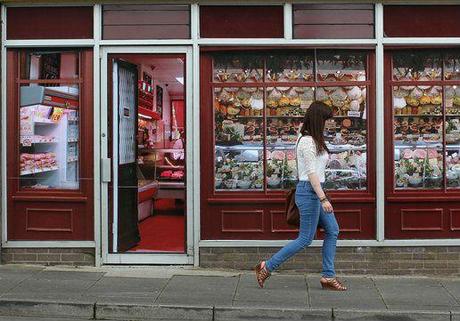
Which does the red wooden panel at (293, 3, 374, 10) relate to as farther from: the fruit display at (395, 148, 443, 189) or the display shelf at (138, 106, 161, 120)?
the display shelf at (138, 106, 161, 120)

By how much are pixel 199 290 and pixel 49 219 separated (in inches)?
88.9

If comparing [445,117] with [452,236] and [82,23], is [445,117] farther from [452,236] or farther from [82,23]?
[82,23]

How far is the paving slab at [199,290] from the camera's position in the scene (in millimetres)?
6641

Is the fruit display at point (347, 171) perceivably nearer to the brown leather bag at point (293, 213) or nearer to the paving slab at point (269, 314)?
the brown leather bag at point (293, 213)

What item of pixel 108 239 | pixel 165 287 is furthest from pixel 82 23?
A: pixel 165 287

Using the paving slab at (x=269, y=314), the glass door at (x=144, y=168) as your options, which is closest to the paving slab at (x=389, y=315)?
the paving slab at (x=269, y=314)

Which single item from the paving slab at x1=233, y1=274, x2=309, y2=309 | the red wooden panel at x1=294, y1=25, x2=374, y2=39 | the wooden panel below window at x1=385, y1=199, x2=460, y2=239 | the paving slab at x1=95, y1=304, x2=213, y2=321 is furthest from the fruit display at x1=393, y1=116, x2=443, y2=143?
the paving slab at x1=95, y1=304, x2=213, y2=321

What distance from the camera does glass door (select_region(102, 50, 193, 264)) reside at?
809 centimetres

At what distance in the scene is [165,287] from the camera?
720 cm

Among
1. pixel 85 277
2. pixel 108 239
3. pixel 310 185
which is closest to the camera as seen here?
pixel 310 185

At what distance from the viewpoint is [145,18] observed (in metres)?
8.02

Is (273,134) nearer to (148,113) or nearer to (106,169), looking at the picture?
(106,169)

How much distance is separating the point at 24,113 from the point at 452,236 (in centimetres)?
544

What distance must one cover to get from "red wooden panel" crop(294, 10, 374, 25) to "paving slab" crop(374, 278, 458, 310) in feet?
10.1
